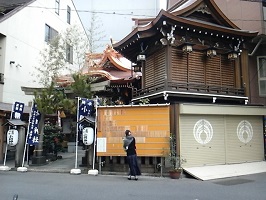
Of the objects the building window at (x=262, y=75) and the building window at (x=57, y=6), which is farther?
the building window at (x=57, y=6)

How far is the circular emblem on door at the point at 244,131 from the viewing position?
1388 cm

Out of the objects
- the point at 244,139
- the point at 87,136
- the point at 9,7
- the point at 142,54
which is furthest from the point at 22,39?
the point at 244,139

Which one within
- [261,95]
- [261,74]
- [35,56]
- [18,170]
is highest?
[35,56]

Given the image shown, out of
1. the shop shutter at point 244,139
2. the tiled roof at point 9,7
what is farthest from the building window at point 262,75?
the tiled roof at point 9,7

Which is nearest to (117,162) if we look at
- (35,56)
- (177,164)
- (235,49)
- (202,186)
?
(177,164)

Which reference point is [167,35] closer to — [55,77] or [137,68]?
[137,68]

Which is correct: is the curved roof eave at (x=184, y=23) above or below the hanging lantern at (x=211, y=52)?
above

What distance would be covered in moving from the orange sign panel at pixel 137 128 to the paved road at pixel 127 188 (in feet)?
3.86

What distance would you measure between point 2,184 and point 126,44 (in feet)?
29.4

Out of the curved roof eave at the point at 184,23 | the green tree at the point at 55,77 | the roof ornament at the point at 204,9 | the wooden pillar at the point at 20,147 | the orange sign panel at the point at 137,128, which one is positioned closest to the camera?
the orange sign panel at the point at 137,128

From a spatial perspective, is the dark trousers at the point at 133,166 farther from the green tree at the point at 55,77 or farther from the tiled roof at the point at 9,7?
the tiled roof at the point at 9,7

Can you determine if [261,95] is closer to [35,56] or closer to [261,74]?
[261,74]

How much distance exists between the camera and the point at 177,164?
11773 millimetres

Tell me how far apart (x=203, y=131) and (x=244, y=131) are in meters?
2.51
